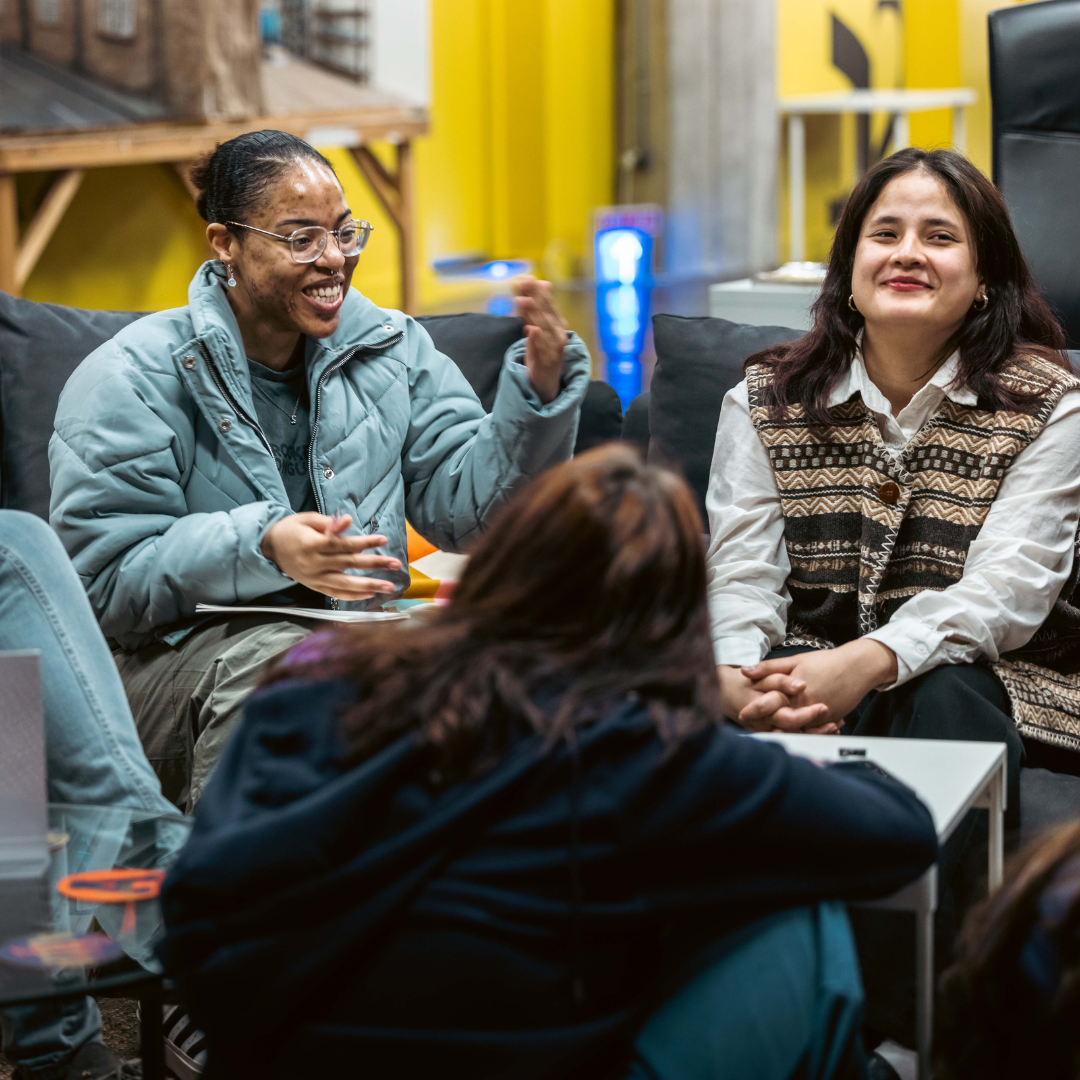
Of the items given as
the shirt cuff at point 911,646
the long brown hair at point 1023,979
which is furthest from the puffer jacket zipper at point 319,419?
the long brown hair at point 1023,979

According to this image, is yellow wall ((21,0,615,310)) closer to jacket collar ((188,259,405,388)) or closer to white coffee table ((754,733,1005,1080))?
jacket collar ((188,259,405,388))

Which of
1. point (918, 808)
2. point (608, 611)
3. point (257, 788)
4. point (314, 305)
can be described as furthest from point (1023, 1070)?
point (314, 305)

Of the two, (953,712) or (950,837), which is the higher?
(953,712)

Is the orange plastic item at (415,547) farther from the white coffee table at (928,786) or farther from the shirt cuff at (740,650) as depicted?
the white coffee table at (928,786)

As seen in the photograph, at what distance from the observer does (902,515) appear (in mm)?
1970

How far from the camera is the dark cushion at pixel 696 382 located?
2.40m

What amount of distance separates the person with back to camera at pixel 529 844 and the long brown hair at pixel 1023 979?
0.12 metres

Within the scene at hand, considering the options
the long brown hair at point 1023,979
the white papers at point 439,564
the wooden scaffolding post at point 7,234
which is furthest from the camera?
the wooden scaffolding post at point 7,234

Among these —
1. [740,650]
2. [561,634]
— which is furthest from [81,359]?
[561,634]

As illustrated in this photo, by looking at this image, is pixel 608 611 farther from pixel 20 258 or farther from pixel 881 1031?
pixel 20 258

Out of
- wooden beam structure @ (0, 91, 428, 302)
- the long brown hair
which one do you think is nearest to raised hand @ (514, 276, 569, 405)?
the long brown hair

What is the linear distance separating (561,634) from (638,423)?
5.38 ft

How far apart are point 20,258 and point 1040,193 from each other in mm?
2955

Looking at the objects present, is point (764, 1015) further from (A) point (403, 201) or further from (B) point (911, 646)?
(A) point (403, 201)
